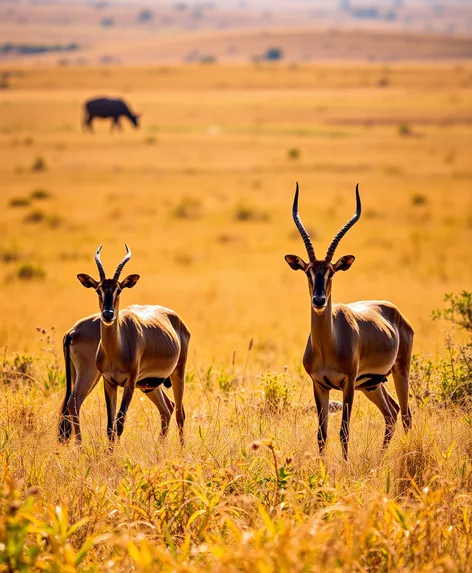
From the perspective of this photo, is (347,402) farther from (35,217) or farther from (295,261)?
(35,217)

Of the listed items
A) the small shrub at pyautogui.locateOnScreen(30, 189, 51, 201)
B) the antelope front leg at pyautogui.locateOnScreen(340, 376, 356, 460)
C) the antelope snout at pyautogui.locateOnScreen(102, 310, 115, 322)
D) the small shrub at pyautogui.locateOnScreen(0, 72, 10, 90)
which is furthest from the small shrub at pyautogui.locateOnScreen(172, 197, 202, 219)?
the small shrub at pyautogui.locateOnScreen(0, 72, 10, 90)

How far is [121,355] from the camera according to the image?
858 cm

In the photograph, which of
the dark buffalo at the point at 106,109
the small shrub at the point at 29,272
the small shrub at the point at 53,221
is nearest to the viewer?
the small shrub at the point at 29,272

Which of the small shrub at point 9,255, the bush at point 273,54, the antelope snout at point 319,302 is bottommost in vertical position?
the small shrub at point 9,255

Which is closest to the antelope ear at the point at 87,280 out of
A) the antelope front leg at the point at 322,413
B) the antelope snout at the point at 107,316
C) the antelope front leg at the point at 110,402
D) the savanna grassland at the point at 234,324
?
the antelope snout at the point at 107,316

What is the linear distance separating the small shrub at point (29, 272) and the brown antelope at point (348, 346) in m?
14.6

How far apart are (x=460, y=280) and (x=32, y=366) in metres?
13.8

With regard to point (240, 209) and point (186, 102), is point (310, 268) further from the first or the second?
point (186, 102)

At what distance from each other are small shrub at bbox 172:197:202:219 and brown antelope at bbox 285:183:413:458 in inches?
927

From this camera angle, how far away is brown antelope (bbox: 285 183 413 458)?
816 centimetres

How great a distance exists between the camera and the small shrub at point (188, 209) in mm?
32594

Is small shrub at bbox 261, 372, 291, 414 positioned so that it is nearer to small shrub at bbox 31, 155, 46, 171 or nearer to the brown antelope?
the brown antelope

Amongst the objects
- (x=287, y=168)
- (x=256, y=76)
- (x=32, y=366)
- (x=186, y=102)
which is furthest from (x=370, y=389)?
(x=256, y=76)

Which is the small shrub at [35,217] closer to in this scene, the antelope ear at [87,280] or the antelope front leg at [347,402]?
the antelope ear at [87,280]
